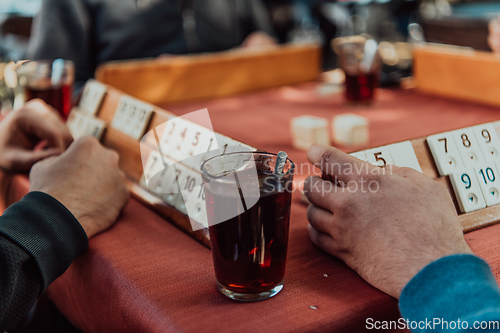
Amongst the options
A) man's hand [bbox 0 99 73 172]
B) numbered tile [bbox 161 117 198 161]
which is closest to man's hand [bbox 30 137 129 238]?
numbered tile [bbox 161 117 198 161]

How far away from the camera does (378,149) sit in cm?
73

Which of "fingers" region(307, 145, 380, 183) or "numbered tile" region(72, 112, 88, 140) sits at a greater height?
"fingers" region(307, 145, 380, 183)

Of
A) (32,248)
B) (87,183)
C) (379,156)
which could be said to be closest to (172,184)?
(87,183)

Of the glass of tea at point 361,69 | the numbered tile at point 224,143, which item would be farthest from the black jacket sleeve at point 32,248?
the glass of tea at point 361,69

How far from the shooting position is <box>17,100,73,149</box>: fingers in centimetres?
105

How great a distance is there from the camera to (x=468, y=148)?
79 cm

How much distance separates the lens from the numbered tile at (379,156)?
713 millimetres

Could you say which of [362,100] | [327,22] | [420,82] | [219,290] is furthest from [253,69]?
[327,22]

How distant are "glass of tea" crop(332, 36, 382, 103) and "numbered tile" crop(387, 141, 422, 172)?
2.83 feet

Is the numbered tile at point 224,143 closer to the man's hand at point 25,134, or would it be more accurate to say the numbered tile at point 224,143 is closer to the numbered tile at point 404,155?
the numbered tile at point 404,155

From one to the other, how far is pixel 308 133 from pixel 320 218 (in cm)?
50

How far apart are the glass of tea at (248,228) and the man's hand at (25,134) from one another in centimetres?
63

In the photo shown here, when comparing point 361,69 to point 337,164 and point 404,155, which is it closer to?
point 404,155

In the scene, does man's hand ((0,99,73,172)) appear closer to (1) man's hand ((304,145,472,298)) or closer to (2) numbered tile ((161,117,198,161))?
(2) numbered tile ((161,117,198,161))
